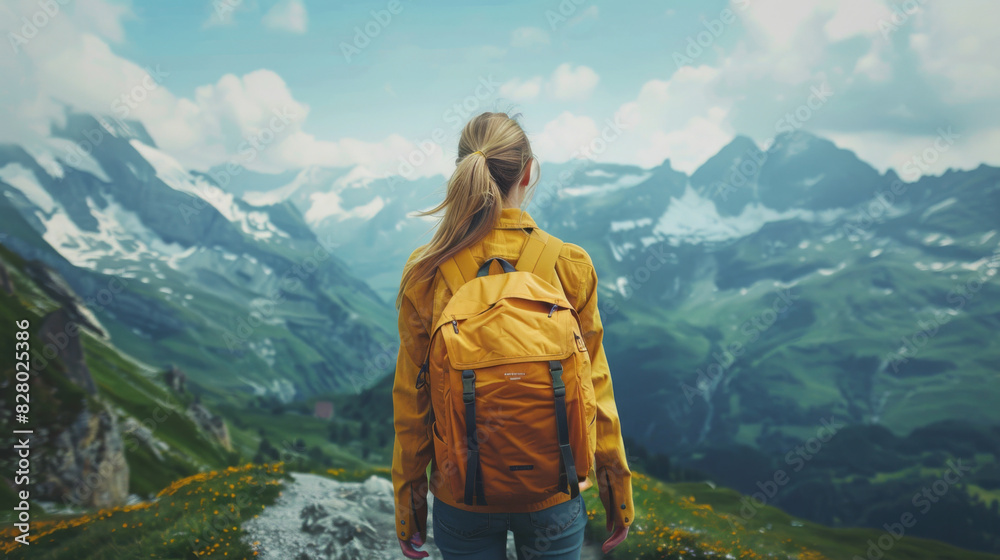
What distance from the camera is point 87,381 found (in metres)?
20.7

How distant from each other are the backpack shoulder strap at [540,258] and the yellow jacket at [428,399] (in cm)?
5

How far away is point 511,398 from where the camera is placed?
6.75 ft

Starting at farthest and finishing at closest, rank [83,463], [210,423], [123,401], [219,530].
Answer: [210,423] < [123,401] < [83,463] < [219,530]

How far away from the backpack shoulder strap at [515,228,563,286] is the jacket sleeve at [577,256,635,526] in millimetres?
179

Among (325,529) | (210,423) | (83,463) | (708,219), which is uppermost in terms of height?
(708,219)

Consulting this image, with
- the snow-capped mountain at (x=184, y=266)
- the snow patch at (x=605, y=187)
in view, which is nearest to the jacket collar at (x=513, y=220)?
the snow-capped mountain at (x=184, y=266)

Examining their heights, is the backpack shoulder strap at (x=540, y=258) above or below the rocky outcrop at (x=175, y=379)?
above

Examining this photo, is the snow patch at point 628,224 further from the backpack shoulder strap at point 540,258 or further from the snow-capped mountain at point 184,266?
the backpack shoulder strap at point 540,258

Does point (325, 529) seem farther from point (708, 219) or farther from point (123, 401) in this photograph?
point (708, 219)

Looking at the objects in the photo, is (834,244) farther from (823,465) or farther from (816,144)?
(823,465)

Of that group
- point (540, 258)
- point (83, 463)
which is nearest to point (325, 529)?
point (540, 258)

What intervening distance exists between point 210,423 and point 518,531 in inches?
1553

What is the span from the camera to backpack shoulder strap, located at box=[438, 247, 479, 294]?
2367mm

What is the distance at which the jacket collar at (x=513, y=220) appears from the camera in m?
2.43
